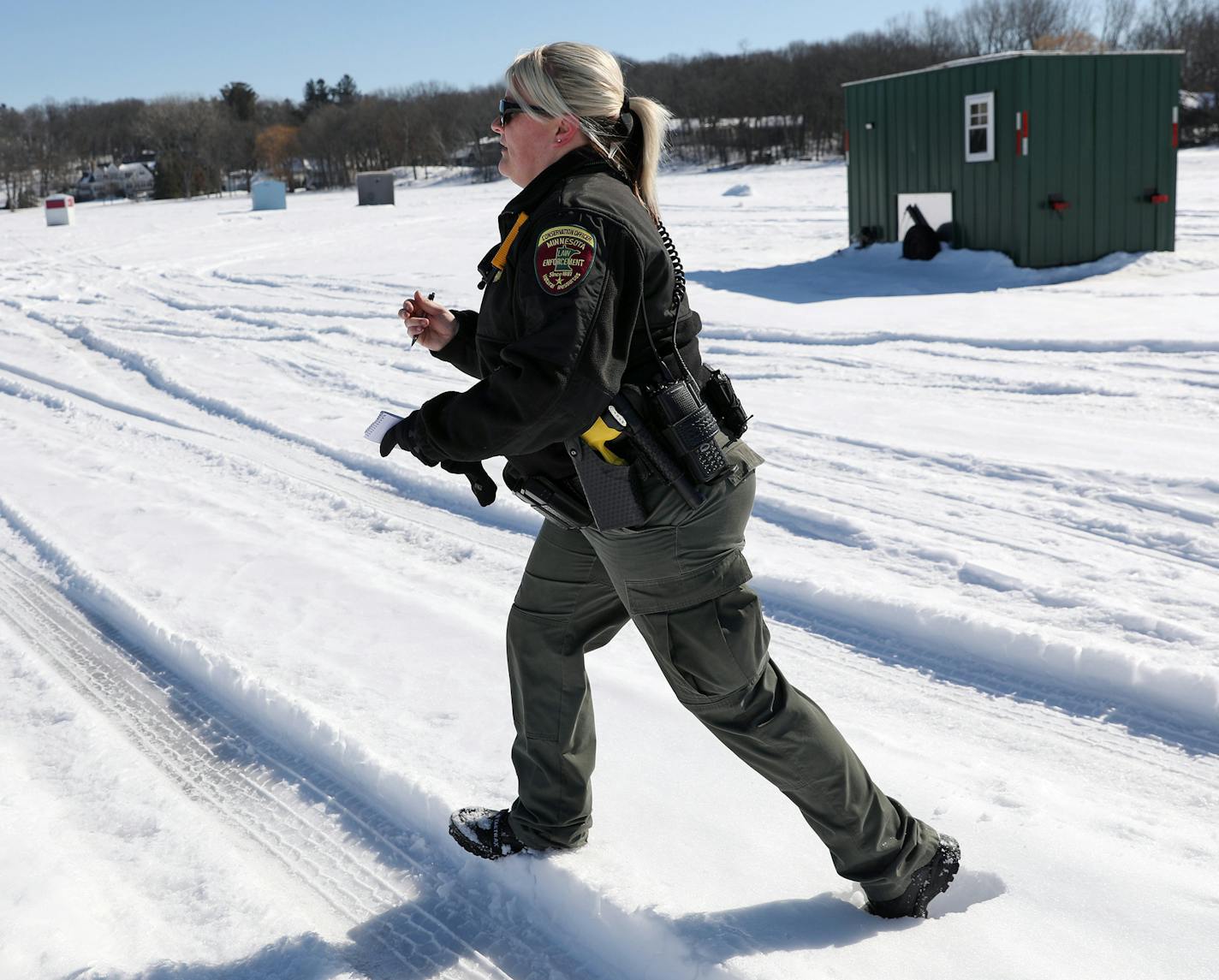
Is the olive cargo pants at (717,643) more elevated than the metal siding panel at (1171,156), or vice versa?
the metal siding panel at (1171,156)

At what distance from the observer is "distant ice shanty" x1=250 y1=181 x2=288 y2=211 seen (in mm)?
32031

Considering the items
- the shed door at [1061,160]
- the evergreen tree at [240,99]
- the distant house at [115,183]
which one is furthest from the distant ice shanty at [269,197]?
the evergreen tree at [240,99]

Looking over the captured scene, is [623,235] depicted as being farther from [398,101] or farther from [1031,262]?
[398,101]

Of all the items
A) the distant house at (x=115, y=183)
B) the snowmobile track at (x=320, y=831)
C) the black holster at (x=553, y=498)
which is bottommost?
the snowmobile track at (x=320, y=831)

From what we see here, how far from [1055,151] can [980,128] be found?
0.79m

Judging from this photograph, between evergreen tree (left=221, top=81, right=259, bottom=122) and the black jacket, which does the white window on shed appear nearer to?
the black jacket

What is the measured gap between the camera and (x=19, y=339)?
36.4 ft

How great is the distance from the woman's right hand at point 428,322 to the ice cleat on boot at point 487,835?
1079mm

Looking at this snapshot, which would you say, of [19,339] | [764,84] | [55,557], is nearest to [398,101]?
[764,84]

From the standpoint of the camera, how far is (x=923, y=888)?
7.86 feet

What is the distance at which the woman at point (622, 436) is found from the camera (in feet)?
6.51

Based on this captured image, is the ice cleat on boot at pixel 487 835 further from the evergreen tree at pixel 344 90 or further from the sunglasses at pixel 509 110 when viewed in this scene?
the evergreen tree at pixel 344 90

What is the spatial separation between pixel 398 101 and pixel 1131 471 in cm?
7063

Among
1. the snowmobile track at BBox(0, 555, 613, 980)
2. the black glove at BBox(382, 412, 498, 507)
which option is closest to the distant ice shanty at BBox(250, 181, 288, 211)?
the snowmobile track at BBox(0, 555, 613, 980)
